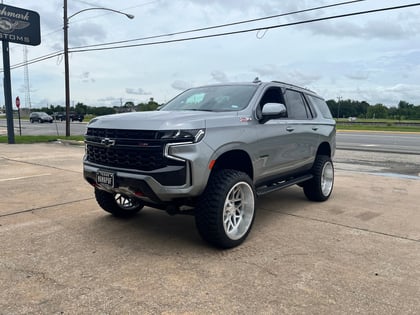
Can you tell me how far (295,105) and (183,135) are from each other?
284cm

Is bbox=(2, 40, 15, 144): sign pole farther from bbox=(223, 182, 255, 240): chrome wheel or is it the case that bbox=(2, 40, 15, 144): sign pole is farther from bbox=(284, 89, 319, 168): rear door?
bbox=(223, 182, 255, 240): chrome wheel

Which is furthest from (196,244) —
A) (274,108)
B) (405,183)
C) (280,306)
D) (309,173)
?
(405,183)

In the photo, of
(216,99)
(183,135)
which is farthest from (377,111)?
(183,135)

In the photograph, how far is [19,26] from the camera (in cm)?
1712

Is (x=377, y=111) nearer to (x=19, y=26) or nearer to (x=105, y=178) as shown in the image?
(x=19, y=26)

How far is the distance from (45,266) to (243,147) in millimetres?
2415

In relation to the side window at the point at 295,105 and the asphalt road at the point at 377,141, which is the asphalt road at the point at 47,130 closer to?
the asphalt road at the point at 377,141

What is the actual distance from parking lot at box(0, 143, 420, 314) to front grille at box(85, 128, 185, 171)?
95cm

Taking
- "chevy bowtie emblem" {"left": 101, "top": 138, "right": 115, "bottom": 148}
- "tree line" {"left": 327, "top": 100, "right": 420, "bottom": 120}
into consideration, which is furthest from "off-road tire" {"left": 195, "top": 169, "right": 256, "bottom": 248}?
"tree line" {"left": 327, "top": 100, "right": 420, "bottom": 120}

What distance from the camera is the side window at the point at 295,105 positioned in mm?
5836

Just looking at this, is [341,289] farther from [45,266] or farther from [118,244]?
[45,266]

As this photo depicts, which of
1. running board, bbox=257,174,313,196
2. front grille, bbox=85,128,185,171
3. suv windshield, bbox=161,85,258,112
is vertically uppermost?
suv windshield, bbox=161,85,258,112

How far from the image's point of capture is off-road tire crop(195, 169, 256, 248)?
13.1ft

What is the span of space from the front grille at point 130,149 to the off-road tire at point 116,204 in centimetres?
90
